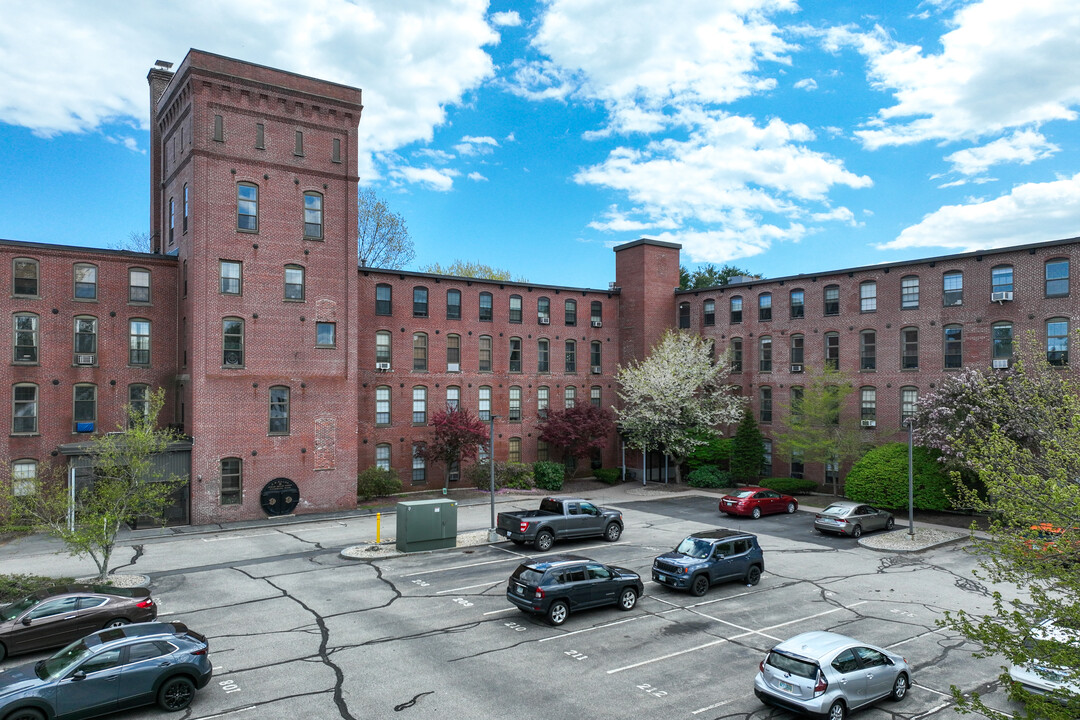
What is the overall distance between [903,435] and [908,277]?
881 cm

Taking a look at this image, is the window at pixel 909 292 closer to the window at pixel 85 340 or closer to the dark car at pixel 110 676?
the dark car at pixel 110 676

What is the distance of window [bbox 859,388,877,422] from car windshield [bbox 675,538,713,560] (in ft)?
76.5

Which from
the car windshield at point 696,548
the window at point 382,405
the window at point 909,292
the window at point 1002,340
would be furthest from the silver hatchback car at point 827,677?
the window at point 382,405

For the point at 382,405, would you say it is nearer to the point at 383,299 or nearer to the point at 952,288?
the point at 383,299

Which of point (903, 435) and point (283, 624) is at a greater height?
point (903, 435)

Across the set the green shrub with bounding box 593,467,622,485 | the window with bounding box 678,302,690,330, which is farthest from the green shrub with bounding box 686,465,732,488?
the window with bounding box 678,302,690,330

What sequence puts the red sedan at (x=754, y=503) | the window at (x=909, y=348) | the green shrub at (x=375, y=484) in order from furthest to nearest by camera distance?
the window at (x=909, y=348)
the green shrub at (x=375, y=484)
the red sedan at (x=754, y=503)

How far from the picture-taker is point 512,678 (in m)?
14.2

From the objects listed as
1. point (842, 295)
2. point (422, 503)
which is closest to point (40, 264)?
point (422, 503)

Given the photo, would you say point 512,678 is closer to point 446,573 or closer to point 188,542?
point 446,573

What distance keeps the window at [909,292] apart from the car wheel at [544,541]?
25624mm

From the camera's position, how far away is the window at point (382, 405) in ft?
133

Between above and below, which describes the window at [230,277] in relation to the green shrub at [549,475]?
above

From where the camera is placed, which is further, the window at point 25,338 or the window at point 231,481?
the window at point 231,481
